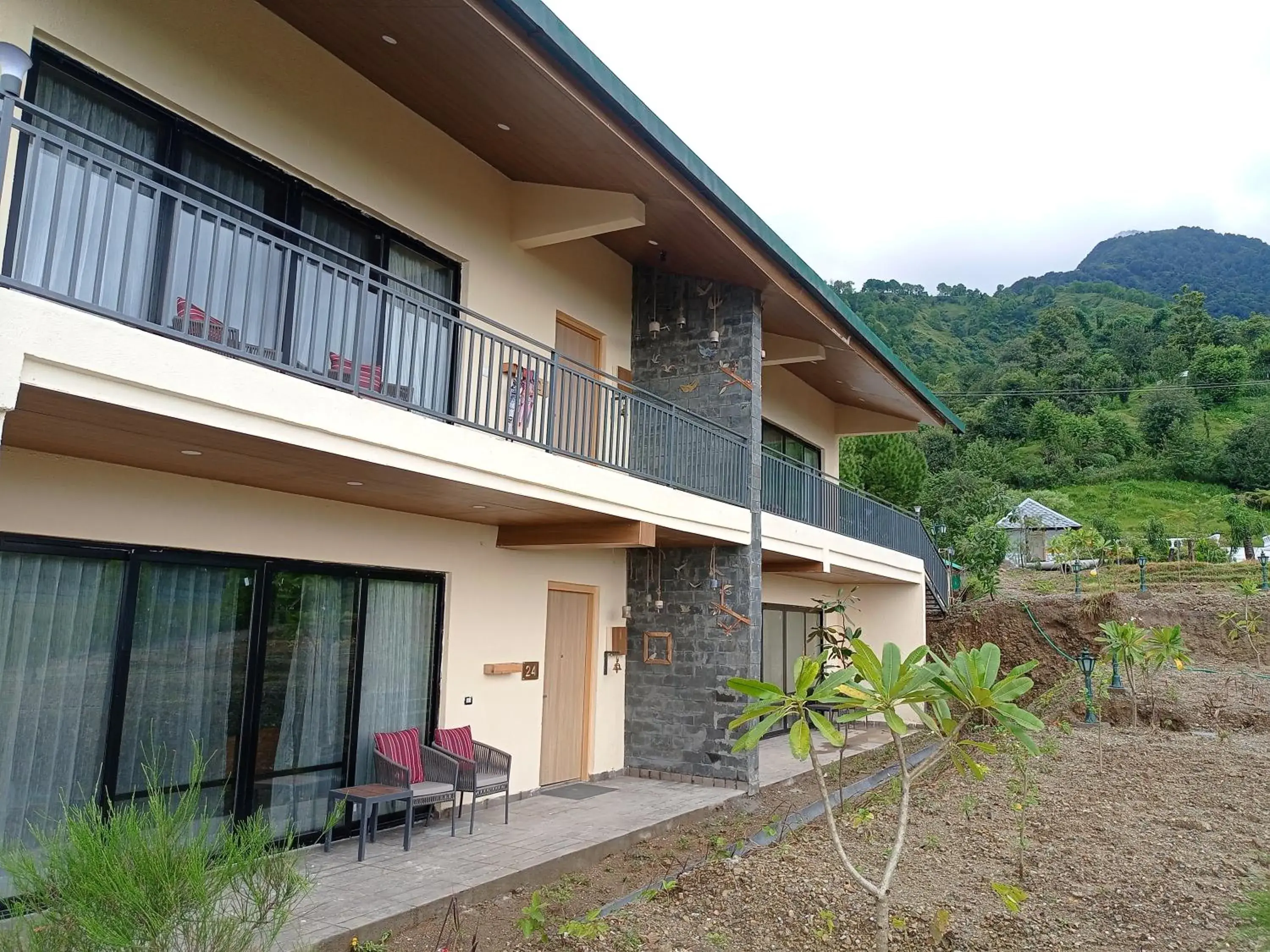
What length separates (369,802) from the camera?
6.86 m

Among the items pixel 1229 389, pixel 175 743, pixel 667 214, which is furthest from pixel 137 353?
pixel 1229 389

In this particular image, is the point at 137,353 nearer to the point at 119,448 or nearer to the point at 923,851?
the point at 119,448

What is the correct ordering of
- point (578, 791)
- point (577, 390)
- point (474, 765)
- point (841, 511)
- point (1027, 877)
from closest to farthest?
point (1027, 877) → point (474, 765) → point (577, 390) → point (578, 791) → point (841, 511)

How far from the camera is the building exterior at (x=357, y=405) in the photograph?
5.31m

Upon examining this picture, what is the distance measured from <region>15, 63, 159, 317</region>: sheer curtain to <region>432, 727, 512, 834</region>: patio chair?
4.61 m

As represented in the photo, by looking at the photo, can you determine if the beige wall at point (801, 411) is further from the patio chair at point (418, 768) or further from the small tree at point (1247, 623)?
the patio chair at point (418, 768)

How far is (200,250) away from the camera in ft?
20.5

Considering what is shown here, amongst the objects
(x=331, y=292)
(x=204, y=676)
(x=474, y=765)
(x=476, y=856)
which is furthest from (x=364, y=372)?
(x=476, y=856)

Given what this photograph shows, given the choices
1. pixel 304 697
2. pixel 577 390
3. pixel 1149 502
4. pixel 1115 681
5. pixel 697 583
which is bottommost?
pixel 1115 681

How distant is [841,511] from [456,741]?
879cm

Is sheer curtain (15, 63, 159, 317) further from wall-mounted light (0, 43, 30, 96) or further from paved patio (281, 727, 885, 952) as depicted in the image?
paved patio (281, 727, 885, 952)

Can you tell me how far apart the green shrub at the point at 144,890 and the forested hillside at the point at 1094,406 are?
98.8 ft

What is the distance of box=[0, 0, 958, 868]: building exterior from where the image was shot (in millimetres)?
5309

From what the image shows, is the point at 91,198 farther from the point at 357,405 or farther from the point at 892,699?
the point at 892,699
